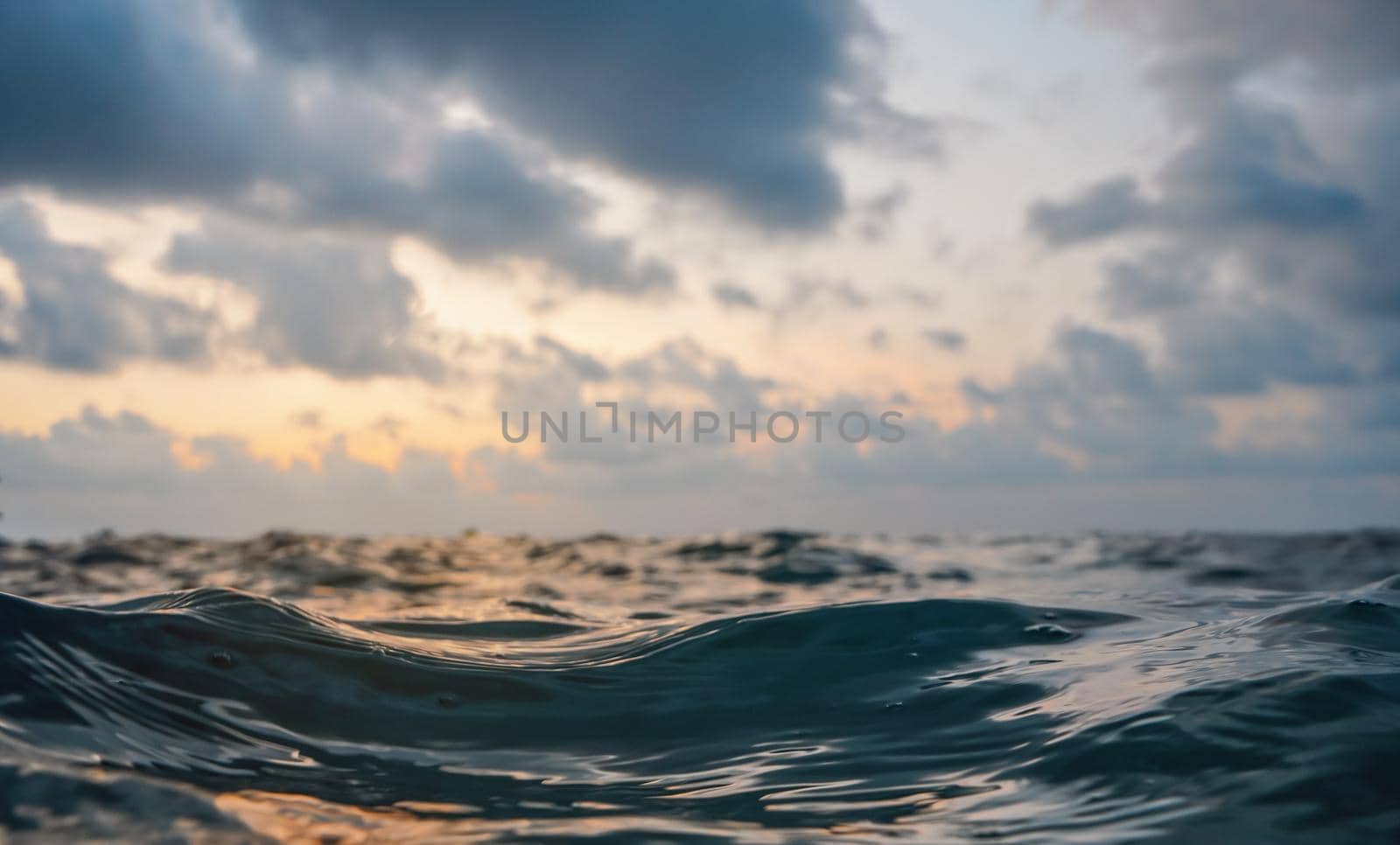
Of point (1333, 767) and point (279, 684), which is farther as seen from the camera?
point (279, 684)

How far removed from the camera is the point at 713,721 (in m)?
4.33

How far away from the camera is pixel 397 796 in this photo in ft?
10.7

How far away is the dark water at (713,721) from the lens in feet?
9.41

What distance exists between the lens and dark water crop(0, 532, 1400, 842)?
2869 mm

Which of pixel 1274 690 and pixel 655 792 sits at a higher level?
pixel 1274 690

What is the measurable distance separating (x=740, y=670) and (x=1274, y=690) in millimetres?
2420

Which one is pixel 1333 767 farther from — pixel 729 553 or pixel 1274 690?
pixel 729 553

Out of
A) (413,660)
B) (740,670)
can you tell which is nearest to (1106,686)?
(740,670)

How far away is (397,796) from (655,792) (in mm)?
873

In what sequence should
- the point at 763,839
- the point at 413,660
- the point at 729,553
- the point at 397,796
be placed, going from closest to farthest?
the point at 763,839, the point at 397,796, the point at 413,660, the point at 729,553

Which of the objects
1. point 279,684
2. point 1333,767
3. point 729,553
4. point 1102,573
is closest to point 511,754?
point 279,684

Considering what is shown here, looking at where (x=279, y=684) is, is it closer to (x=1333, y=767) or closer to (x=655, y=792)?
(x=655, y=792)

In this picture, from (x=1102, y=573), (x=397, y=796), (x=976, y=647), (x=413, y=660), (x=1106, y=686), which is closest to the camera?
(x=397, y=796)

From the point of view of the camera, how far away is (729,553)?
15.3 meters
